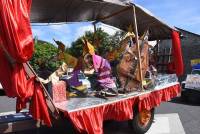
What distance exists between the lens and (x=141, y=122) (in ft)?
26.5

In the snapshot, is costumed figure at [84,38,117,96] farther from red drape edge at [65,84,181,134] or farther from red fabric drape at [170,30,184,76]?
red fabric drape at [170,30,184,76]

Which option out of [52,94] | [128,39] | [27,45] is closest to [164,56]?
[128,39]

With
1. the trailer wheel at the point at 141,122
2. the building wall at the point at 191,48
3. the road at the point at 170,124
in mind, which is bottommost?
the road at the point at 170,124

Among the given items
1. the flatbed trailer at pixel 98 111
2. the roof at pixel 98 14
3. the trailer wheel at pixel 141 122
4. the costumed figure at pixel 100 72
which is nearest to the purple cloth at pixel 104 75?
the costumed figure at pixel 100 72

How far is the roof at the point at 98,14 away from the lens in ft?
25.5

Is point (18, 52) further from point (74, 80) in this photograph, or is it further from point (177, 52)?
point (177, 52)

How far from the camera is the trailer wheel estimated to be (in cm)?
777

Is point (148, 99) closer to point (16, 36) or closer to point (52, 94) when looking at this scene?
point (52, 94)

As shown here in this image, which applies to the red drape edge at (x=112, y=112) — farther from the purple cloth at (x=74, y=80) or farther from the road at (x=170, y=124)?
the purple cloth at (x=74, y=80)

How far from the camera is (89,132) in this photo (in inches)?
238

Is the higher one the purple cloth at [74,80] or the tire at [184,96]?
the purple cloth at [74,80]

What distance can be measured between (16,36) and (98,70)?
2.65m

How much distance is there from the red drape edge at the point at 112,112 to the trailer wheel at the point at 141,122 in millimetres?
240

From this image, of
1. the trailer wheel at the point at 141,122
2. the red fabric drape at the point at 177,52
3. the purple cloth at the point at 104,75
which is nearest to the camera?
the purple cloth at the point at 104,75
